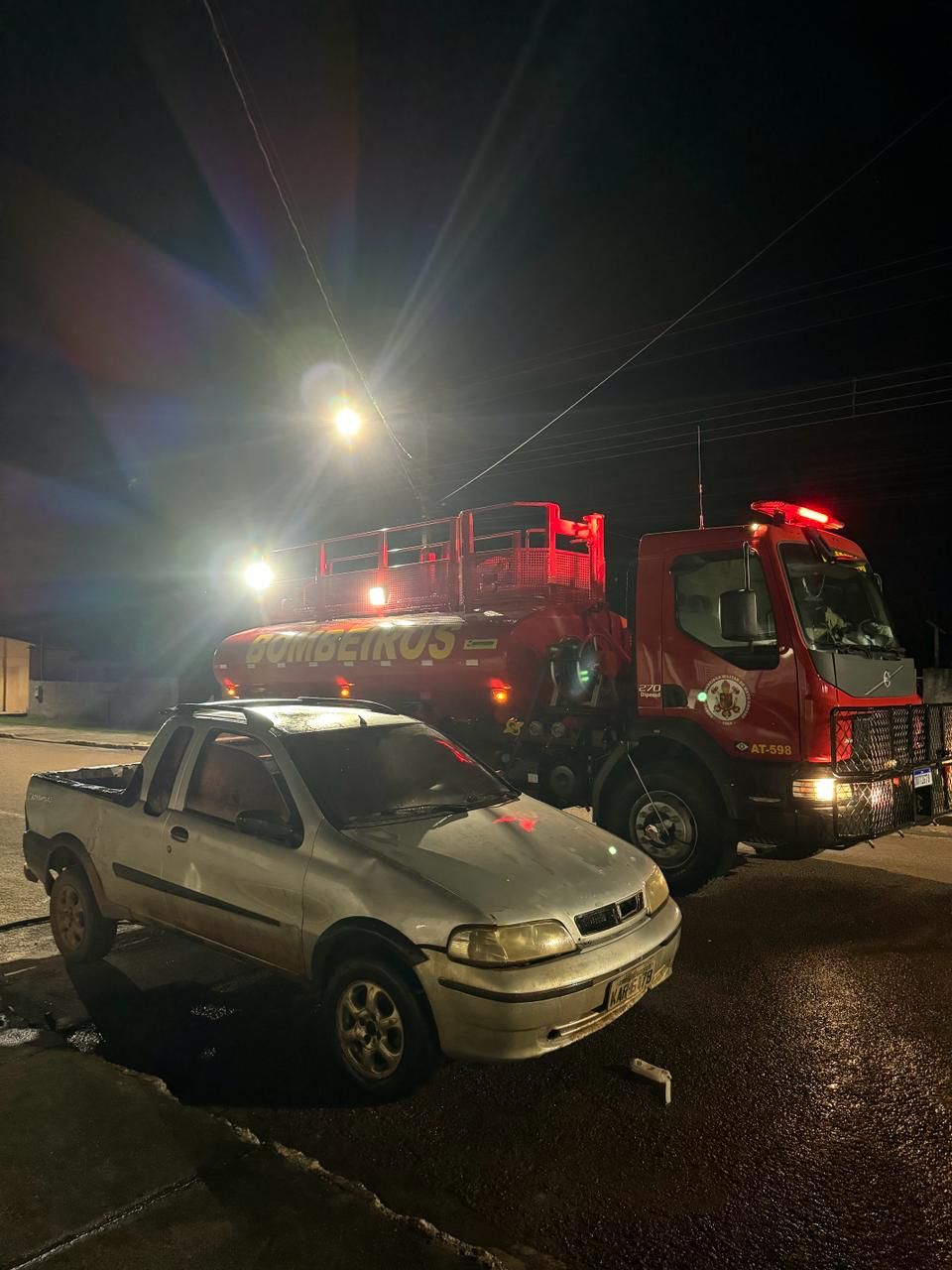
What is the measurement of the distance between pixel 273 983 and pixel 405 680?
179 inches

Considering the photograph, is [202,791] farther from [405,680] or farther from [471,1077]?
[405,680]

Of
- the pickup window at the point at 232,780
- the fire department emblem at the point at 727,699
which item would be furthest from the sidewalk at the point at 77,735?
the fire department emblem at the point at 727,699

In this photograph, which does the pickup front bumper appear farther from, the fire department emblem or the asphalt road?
the fire department emblem

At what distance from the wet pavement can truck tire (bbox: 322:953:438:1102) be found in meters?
0.11

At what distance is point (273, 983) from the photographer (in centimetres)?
461

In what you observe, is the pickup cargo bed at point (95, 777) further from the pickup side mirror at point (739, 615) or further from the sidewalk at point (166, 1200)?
the pickup side mirror at point (739, 615)

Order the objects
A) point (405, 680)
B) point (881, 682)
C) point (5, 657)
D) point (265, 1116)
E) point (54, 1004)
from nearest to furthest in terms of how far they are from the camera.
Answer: point (265, 1116) → point (54, 1004) → point (881, 682) → point (405, 680) → point (5, 657)

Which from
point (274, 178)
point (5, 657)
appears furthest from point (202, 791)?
point (5, 657)

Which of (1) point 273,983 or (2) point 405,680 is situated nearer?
(1) point 273,983

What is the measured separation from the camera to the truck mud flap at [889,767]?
225 inches

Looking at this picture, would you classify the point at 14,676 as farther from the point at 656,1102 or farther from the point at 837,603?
the point at 656,1102

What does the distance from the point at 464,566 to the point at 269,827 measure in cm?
580

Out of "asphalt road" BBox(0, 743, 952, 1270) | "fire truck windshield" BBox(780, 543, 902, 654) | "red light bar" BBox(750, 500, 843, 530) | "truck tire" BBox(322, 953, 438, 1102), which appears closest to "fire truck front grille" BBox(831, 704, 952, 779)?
"fire truck windshield" BBox(780, 543, 902, 654)

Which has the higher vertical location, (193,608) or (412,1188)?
(193,608)
